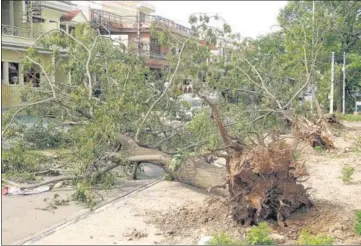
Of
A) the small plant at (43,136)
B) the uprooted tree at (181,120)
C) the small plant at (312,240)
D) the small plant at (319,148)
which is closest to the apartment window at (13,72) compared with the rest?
the uprooted tree at (181,120)

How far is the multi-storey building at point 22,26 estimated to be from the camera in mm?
20969

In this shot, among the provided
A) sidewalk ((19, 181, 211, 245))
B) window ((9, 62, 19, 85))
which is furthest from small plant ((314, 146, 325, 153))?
window ((9, 62, 19, 85))

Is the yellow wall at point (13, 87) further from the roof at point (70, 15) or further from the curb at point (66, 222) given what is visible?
the roof at point (70, 15)

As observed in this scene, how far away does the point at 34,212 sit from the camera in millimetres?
7285

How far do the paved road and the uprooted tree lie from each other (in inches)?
16.5

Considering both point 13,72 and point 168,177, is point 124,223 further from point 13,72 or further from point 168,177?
point 13,72

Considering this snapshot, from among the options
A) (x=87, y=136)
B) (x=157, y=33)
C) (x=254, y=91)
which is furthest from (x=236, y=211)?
(x=254, y=91)

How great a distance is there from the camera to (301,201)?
6.99 metres

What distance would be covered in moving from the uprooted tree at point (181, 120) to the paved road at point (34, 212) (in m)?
0.42

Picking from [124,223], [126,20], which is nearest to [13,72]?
[126,20]

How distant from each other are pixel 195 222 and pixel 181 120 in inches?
214

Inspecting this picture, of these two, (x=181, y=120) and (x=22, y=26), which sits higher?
(x=22, y=26)

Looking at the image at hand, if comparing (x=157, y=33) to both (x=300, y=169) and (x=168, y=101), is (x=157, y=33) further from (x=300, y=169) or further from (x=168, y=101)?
(x=300, y=169)

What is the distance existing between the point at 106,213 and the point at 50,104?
4381 millimetres
